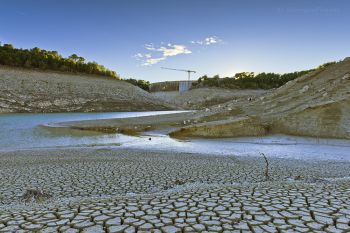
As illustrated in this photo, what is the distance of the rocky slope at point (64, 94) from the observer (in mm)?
42562

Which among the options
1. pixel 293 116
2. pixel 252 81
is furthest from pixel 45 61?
pixel 293 116

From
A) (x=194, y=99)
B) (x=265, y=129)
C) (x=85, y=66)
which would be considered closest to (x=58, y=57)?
(x=85, y=66)

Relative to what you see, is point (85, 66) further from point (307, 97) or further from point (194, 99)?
point (307, 97)

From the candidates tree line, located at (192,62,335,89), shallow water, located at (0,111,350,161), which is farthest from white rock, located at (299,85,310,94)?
tree line, located at (192,62,335,89)

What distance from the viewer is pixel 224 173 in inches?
280

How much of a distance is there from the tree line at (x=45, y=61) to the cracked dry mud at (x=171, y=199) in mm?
49459

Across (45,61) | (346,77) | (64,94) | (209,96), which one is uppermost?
(45,61)

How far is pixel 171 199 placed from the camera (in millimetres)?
4383

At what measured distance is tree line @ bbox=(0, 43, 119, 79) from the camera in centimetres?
5156

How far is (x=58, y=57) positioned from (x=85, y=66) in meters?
5.30

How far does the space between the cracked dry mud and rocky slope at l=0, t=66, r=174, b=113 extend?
37.9 meters

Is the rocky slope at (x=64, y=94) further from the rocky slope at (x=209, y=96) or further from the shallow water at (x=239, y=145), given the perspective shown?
the shallow water at (x=239, y=145)

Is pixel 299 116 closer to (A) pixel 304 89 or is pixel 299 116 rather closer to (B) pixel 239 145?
(A) pixel 304 89

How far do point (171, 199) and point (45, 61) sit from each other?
58.1 m
